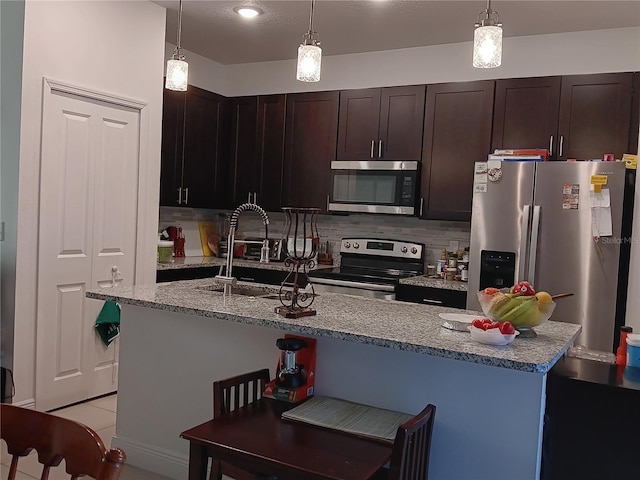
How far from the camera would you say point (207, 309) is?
7.79ft

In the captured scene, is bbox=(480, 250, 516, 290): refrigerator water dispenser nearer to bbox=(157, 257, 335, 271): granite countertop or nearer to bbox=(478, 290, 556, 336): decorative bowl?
bbox=(157, 257, 335, 271): granite countertop

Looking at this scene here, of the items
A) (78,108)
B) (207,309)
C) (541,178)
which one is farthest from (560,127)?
(78,108)

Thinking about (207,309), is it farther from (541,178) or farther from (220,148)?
(220,148)

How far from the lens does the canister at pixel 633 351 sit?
7.24 ft

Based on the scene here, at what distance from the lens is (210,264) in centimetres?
473

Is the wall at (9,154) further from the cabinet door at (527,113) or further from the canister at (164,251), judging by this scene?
the cabinet door at (527,113)

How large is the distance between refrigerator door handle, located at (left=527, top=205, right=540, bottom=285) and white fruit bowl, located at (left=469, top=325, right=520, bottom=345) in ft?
5.86

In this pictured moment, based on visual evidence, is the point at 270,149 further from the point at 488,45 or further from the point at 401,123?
the point at 488,45

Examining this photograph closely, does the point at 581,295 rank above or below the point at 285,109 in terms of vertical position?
below

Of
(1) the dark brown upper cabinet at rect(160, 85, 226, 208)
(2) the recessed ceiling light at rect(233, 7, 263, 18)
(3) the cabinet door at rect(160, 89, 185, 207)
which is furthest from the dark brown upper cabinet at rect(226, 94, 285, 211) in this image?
(2) the recessed ceiling light at rect(233, 7, 263, 18)

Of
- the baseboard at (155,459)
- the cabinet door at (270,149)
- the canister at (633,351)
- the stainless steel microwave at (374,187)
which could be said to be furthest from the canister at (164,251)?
the canister at (633,351)

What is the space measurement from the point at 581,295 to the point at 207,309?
234 cm

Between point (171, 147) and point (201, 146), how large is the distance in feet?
1.17

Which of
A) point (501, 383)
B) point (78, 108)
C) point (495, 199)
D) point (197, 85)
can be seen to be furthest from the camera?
point (197, 85)
